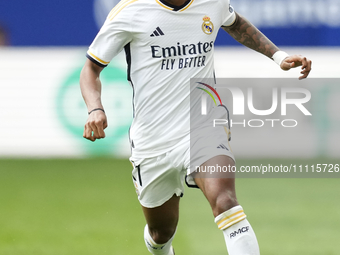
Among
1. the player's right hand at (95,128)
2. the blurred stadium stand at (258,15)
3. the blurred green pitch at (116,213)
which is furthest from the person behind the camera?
the blurred stadium stand at (258,15)

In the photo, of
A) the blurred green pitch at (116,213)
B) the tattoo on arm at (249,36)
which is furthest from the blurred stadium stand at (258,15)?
the tattoo on arm at (249,36)

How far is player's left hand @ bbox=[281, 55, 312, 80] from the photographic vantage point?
3.78 metres

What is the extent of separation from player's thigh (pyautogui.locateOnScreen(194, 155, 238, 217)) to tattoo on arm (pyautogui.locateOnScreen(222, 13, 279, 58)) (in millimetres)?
1101

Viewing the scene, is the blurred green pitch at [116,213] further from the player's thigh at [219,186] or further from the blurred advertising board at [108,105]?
the player's thigh at [219,186]

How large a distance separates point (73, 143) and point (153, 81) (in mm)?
A: 5579

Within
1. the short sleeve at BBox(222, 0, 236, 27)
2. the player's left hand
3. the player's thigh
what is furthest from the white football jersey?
the player's left hand

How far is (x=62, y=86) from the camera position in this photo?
912 cm

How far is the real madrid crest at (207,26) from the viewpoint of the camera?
12.5 feet

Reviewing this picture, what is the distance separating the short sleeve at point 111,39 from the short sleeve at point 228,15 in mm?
762

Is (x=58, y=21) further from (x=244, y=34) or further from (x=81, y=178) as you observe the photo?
(x=244, y=34)

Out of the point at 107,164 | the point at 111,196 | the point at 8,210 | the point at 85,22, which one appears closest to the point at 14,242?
the point at 8,210

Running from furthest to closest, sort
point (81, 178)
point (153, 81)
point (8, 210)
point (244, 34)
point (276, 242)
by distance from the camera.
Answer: point (81, 178)
point (8, 210)
point (276, 242)
point (244, 34)
point (153, 81)

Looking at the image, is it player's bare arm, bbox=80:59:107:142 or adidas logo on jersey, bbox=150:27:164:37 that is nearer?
player's bare arm, bbox=80:59:107:142

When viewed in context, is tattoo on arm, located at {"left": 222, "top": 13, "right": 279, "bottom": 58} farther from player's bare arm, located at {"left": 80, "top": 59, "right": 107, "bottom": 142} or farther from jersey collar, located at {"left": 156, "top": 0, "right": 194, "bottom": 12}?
player's bare arm, located at {"left": 80, "top": 59, "right": 107, "bottom": 142}
